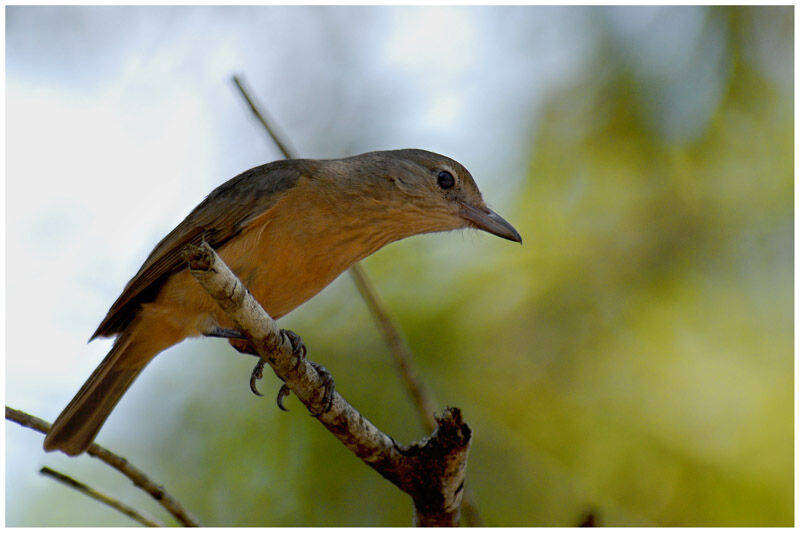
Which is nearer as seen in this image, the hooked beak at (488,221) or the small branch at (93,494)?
the small branch at (93,494)

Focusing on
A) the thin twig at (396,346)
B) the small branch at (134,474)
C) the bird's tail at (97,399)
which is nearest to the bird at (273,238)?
the bird's tail at (97,399)

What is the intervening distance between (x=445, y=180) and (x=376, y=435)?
1707 mm

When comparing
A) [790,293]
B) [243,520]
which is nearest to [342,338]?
[243,520]

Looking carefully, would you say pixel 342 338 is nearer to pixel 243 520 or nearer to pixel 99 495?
pixel 243 520

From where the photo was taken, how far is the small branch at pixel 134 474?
3.44 m

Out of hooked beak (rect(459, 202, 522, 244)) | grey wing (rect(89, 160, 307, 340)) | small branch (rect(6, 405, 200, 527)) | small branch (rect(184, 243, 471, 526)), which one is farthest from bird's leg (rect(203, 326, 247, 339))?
hooked beak (rect(459, 202, 522, 244))

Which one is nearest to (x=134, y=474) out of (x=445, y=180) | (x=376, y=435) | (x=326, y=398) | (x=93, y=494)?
(x=93, y=494)

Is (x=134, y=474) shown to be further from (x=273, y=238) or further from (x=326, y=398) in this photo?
(x=273, y=238)

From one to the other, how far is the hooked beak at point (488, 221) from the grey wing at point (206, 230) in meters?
0.92

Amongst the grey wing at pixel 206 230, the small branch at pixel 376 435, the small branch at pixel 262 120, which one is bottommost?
the small branch at pixel 376 435

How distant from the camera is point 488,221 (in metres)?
4.67

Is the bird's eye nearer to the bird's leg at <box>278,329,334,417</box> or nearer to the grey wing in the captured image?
the grey wing

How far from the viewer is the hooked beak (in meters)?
4.64

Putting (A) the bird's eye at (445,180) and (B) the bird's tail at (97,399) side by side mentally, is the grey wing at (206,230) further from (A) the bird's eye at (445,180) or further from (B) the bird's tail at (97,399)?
(A) the bird's eye at (445,180)
